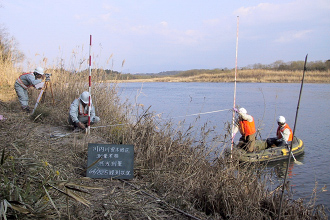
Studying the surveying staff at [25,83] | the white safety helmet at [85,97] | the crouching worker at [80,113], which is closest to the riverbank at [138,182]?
the crouching worker at [80,113]

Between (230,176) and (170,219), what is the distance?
181cm

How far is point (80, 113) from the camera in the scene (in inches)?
283

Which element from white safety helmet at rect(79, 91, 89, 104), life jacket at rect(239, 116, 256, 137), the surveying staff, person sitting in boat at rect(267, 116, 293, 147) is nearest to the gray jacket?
white safety helmet at rect(79, 91, 89, 104)

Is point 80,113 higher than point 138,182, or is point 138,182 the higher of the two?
point 80,113

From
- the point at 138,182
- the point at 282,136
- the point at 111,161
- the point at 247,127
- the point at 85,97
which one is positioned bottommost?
the point at 282,136

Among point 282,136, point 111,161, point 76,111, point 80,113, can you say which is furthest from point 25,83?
point 282,136

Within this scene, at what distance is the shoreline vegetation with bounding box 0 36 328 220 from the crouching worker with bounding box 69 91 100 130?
27 cm

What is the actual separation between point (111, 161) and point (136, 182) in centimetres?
46

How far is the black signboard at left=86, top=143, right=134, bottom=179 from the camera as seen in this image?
4387 millimetres

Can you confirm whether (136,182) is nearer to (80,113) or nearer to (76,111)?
(76,111)

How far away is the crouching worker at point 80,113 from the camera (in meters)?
6.76

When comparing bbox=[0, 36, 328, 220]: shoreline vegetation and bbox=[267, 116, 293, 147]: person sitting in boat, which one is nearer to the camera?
bbox=[0, 36, 328, 220]: shoreline vegetation

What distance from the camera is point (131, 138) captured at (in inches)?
231

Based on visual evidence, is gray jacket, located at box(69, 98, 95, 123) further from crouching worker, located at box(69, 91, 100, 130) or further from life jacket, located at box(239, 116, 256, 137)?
life jacket, located at box(239, 116, 256, 137)
